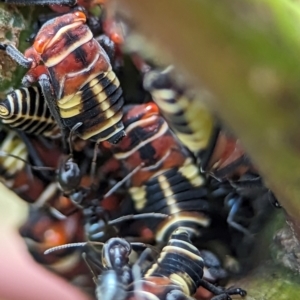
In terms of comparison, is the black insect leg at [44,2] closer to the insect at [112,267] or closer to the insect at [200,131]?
the insect at [200,131]

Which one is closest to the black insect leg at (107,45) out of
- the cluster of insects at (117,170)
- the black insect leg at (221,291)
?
the cluster of insects at (117,170)

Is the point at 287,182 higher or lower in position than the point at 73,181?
higher

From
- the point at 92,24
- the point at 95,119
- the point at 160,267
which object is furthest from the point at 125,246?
the point at 92,24

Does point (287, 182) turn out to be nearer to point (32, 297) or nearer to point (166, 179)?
point (32, 297)

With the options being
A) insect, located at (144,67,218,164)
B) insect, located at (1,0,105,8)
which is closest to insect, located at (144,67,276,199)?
insect, located at (144,67,218,164)

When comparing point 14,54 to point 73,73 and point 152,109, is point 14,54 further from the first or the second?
point 152,109

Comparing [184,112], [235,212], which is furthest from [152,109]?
[235,212]
